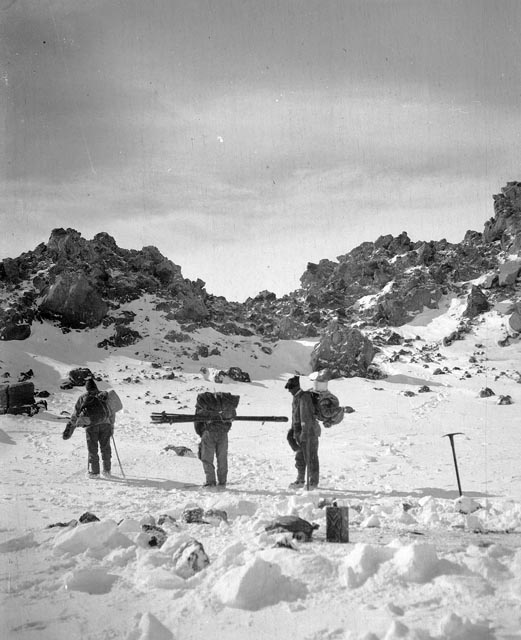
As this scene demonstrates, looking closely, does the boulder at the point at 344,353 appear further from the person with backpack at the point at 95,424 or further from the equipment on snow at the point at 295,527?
the equipment on snow at the point at 295,527

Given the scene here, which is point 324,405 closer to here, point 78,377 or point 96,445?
point 96,445

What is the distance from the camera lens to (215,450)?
737 centimetres

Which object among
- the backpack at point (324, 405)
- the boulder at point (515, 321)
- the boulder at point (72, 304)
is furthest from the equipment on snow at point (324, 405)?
the boulder at point (515, 321)

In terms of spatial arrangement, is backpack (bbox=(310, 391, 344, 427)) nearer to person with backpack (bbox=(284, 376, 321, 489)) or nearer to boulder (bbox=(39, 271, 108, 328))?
person with backpack (bbox=(284, 376, 321, 489))

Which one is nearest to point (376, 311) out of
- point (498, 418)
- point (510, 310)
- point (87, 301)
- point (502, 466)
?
point (510, 310)

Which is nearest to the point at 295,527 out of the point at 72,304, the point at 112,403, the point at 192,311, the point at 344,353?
the point at 112,403

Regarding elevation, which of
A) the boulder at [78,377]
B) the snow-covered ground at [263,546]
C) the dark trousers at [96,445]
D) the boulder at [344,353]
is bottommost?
the snow-covered ground at [263,546]

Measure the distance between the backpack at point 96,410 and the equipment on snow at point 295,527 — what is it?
5.06 meters

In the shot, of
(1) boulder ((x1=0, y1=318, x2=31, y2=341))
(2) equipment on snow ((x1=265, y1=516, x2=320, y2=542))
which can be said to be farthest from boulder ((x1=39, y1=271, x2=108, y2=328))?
(2) equipment on snow ((x1=265, y1=516, x2=320, y2=542))

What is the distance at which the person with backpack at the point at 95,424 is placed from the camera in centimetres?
802

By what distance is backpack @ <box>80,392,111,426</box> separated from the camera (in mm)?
8188

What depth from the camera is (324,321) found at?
6144cm

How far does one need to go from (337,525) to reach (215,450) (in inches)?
150

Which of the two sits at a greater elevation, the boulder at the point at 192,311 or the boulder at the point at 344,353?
the boulder at the point at 192,311
